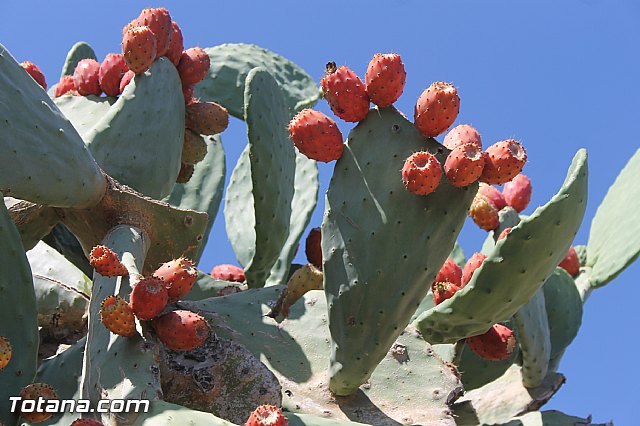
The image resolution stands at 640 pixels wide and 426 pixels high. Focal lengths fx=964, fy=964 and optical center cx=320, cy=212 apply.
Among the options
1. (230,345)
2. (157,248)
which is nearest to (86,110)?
(157,248)

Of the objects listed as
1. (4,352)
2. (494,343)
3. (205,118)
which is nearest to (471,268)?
(494,343)

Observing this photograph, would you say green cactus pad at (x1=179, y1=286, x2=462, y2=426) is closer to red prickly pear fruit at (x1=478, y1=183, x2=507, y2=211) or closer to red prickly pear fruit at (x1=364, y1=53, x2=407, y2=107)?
red prickly pear fruit at (x1=364, y1=53, x2=407, y2=107)

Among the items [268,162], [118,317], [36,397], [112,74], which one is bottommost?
[36,397]

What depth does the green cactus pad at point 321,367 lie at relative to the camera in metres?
2.36

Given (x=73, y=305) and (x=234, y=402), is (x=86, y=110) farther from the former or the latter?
(x=234, y=402)

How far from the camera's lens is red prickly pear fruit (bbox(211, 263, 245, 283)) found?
3.65m

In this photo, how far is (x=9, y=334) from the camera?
212 centimetres

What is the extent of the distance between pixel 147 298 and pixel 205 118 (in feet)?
3.91

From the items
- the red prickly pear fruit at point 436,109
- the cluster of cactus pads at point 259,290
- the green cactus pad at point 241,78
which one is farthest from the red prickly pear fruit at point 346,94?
the green cactus pad at point 241,78

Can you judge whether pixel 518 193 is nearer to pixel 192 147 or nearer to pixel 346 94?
pixel 192 147

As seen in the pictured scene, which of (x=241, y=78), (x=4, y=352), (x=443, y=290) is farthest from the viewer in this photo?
(x=241, y=78)

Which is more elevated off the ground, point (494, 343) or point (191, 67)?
point (191, 67)

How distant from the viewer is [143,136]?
2.72 m

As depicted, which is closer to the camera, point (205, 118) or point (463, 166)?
point (463, 166)
